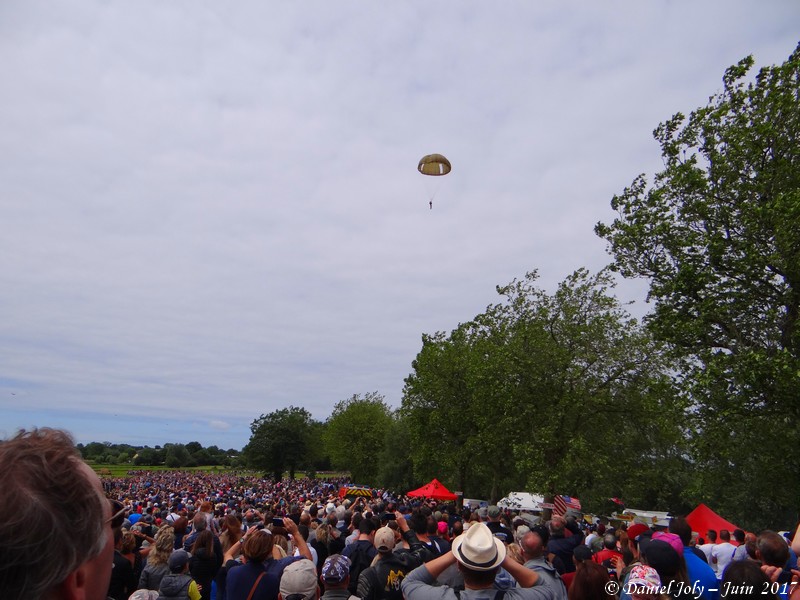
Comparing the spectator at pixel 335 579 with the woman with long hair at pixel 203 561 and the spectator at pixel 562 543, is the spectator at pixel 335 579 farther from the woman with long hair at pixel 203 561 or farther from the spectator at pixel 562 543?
the spectator at pixel 562 543

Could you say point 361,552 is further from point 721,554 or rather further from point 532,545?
point 721,554

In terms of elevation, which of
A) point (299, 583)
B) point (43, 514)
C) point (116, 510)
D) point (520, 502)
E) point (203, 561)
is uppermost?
point (43, 514)

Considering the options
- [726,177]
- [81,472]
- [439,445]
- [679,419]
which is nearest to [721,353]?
[679,419]

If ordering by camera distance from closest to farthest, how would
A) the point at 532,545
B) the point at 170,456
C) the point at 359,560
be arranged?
the point at 532,545 < the point at 359,560 < the point at 170,456

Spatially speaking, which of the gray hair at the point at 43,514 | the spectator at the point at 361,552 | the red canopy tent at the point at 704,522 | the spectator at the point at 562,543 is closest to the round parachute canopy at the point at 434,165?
the red canopy tent at the point at 704,522

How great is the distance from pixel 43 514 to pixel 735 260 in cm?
1767

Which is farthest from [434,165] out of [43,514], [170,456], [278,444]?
[170,456]

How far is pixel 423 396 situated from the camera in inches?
1457

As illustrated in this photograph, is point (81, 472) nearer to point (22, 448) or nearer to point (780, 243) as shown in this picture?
point (22, 448)

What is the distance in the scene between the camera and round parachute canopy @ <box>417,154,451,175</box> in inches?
874

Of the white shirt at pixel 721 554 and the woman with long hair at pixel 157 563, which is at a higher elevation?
the woman with long hair at pixel 157 563

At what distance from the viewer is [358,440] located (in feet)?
223

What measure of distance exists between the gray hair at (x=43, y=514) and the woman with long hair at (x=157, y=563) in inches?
206

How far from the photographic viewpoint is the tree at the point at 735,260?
46.9 feet
